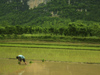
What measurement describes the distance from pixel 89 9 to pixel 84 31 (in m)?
45.8

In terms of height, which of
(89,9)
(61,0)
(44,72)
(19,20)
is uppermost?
(61,0)

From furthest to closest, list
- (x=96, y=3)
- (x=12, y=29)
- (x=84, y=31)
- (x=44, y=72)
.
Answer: (x=96, y=3) → (x=12, y=29) → (x=84, y=31) → (x=44, y=72)

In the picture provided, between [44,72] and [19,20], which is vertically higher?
[19,20]

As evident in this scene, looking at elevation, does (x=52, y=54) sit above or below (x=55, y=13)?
below

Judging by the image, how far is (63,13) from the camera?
8369 cm

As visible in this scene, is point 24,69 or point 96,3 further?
point 96,3

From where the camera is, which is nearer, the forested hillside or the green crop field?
the green crop field

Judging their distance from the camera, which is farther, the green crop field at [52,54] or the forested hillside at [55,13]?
the forested hillside at [55,13]

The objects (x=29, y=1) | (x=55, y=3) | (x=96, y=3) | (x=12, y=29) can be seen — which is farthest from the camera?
(x=29, y=1)

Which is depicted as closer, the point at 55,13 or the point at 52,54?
the point at 52,54

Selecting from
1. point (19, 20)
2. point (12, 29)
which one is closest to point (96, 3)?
point (19, 20)

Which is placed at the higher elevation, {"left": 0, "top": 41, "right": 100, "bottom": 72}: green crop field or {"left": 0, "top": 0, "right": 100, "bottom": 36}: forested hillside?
{"left": 0, "top": 0, "right": 100, "bottom": 36}: forested hillside

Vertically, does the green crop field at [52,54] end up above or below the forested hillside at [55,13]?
below

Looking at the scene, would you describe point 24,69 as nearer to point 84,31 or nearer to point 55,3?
point 84,31
